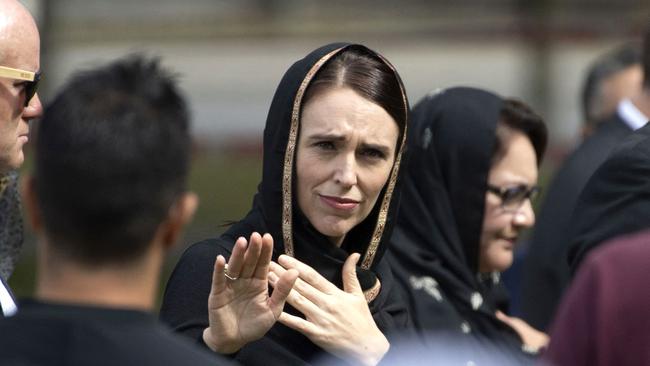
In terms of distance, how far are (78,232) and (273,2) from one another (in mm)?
20916

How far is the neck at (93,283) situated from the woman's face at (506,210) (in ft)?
8.02

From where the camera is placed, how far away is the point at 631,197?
359 centimetres

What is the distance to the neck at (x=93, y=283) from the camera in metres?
1.99

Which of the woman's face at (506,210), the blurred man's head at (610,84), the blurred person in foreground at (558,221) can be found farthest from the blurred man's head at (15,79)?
the blurred man's head at (610,84)

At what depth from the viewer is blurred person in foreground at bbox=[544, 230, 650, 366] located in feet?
6.53

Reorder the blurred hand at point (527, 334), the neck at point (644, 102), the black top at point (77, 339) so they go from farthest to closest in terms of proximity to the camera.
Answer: the neck at point (644, 102)
the blurred hand at point (527, 334)
the black top at point (77, 339)

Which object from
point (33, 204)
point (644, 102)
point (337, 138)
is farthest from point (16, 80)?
point (644, 102)

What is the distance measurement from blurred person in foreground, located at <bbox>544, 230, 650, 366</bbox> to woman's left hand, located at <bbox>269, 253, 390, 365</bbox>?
1.15 m

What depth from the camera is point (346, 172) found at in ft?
11.2

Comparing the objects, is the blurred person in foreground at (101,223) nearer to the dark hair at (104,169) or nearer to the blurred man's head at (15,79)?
the dark hair at (104,169)

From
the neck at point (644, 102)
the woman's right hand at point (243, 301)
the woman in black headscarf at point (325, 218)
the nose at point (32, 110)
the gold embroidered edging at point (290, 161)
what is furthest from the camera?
the neck at point (644, 102)

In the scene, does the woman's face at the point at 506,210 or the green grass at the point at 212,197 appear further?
the green grass at the point at 212,197

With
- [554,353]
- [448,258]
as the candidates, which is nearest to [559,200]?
[448,258]

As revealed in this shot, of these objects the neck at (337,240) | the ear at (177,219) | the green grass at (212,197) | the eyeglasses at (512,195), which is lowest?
the green grass at (212,197)
